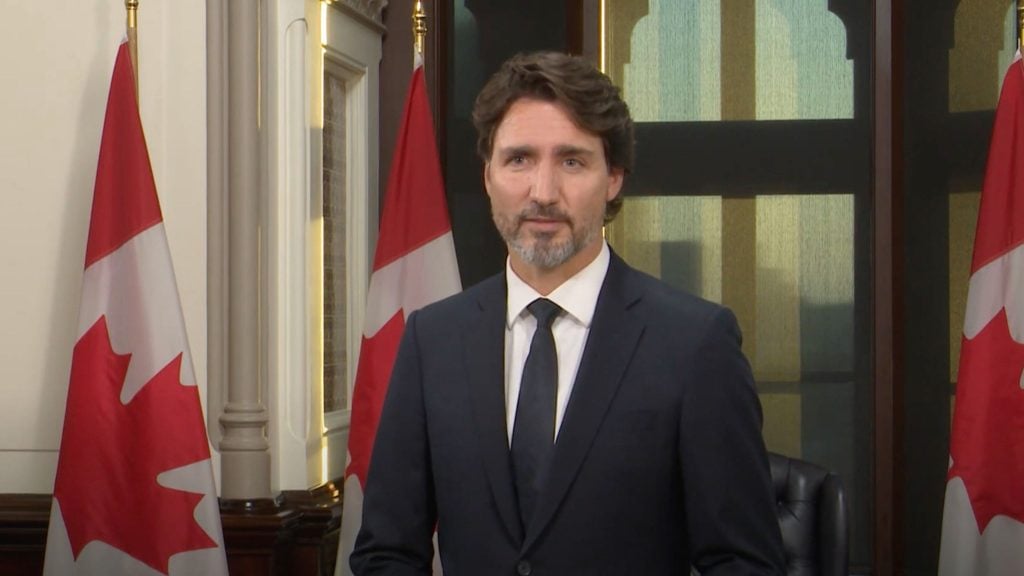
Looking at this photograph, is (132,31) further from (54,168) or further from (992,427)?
(992,427)

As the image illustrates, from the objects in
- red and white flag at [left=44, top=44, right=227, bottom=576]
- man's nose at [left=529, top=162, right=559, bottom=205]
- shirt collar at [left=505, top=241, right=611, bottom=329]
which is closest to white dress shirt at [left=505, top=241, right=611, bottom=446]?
shirt collar at [left=505, top=241, right=611, bottom=329]

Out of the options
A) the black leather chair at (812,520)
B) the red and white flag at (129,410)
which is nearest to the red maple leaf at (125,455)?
the red and white flag at (129,410)

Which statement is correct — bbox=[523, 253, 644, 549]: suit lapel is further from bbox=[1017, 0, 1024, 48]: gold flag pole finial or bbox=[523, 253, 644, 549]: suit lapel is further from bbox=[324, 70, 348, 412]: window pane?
bbox=[1017, 0, 1024, 48]: gold flag pole finial

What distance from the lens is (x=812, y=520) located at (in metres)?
3.26

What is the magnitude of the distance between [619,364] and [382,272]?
2.52 meters

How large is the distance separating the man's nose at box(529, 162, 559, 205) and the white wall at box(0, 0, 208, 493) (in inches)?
92.8

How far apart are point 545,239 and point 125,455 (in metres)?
2.19

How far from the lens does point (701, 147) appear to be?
489cm

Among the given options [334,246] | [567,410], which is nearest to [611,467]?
[567,410]

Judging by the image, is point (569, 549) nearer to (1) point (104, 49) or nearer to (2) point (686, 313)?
(2) point (686, 313)

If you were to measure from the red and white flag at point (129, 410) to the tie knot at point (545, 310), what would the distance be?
201cm

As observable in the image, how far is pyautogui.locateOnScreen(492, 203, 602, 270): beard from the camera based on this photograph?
1.66 meters

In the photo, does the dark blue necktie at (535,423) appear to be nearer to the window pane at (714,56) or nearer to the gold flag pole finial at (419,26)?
the gold flag pole finial at (419,26)

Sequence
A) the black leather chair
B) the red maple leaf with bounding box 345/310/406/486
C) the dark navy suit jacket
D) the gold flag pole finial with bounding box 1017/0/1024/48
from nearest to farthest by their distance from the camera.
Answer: the dark navy suit jacket < the black leather chair < the red maple leaf with bounding box 345/310/406/486 < the gold flag pole finial with bounding box 1017/0/1024/48
